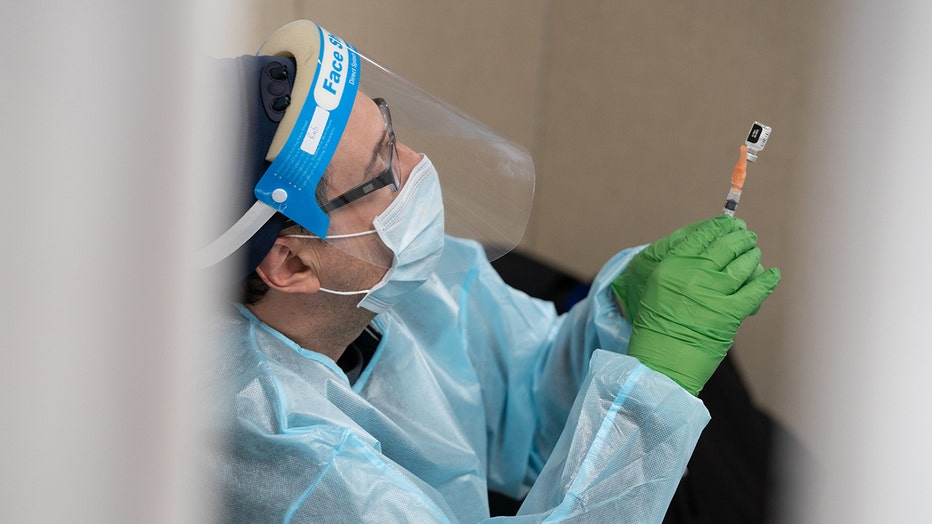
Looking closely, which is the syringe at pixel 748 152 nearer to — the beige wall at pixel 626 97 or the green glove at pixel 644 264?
the green glove at pixel 644 264

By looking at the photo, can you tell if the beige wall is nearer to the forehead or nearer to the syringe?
the forehead

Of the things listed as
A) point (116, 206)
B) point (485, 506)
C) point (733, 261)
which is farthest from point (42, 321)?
point (485, 506)

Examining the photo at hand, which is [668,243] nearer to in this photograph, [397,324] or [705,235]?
[705,235]

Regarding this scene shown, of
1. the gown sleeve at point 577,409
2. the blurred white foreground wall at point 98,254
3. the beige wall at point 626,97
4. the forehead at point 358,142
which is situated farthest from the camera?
the beige wall at point 626,97

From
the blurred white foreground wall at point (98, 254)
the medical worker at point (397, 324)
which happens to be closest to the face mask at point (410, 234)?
the medical worker at point (397, 324)

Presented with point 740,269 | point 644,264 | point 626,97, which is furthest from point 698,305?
point 626,97

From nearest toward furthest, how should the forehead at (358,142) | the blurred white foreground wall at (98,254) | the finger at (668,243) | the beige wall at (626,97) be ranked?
the blurred white foreground wall at (98,254) < the forehead at (358,142) < the finger at (668,243) < the beige wall at (626,97)

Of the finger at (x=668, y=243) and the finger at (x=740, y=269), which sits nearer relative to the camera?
the finger at (x=740, y=269)

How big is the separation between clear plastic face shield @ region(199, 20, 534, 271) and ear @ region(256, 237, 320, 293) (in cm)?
→ 3

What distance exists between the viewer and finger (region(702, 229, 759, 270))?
1.09m

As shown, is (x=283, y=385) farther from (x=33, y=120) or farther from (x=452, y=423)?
(x=33, y=120)

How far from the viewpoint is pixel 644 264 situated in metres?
1.25

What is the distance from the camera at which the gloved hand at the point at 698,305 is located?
106cm

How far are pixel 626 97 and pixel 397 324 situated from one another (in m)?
1.48
